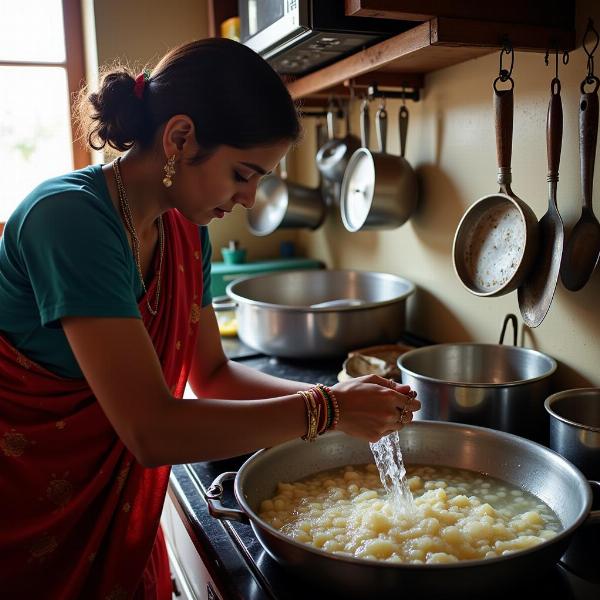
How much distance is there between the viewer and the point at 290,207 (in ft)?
8.13

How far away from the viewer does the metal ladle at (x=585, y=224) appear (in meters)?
1.28

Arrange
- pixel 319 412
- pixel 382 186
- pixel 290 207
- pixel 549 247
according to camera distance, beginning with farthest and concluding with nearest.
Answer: pixel 290 207, pixel 382 186, pixel 549 247, pixel 319 412

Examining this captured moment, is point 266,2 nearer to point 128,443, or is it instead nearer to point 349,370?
point 349,370

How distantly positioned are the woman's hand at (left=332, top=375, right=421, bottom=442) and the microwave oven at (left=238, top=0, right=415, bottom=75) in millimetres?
854

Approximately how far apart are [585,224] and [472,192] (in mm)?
436

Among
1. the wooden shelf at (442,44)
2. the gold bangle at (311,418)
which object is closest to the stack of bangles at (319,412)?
the gold bangle at (311,418)

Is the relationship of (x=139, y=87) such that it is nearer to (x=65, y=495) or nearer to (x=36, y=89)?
(x=65, y=495)

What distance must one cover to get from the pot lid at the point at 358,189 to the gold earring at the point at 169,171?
98 cm

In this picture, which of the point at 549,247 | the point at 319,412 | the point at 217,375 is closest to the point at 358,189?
the point at 549,247

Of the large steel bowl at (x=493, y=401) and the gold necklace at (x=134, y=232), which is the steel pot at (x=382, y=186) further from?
the gold necklace at (x=134, y=232)

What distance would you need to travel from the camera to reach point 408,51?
1353mm

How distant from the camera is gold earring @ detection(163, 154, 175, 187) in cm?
100

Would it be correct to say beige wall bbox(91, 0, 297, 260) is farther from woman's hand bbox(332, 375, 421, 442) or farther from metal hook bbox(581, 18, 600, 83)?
woman's hand bbox(332, 375, 421, 442)

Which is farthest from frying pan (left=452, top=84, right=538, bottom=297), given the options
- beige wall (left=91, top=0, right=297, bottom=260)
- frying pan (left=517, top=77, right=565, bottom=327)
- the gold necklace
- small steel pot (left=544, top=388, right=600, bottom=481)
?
beige wall (left=91, top=0, right=297, bottom=260)
